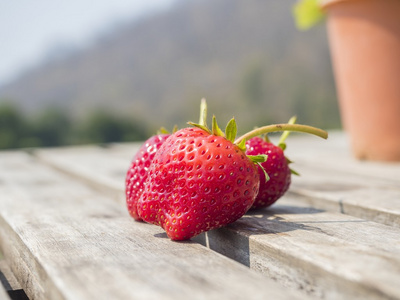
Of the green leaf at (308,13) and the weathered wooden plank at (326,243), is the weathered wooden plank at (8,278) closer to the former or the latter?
the weathered wooden plank at (326,243)

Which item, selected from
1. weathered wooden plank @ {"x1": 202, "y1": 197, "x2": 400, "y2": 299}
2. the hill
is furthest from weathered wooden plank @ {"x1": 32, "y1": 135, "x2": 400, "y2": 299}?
the hill

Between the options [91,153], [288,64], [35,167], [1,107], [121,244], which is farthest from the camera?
[288,64]

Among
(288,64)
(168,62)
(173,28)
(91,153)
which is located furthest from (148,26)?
(91,153)

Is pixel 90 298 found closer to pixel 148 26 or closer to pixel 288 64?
pixel 288 64

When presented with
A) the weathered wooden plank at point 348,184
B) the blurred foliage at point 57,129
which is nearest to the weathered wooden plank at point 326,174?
the weathered wooden plank at point 348,184

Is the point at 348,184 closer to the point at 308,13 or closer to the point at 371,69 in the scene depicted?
the point at 371,69

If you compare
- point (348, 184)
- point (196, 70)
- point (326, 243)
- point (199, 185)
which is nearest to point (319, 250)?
point (326, 243)
